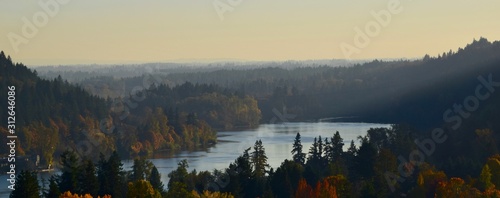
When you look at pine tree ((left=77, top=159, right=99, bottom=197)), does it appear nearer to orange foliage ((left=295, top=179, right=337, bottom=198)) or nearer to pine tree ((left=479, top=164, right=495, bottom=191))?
orange foliage ((left=295, top=179, right=337, bottom=198))

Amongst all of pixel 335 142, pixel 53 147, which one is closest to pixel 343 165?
pixel 335 142

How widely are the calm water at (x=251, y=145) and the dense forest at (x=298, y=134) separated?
8.37 ft

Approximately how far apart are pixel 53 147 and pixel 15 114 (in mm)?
9318

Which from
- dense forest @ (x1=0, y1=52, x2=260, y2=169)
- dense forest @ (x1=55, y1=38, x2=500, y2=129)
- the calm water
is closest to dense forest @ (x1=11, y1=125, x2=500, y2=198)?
the calm water

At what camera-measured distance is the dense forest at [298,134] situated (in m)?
47.0

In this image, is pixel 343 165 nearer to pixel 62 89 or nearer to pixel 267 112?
pixel 62 89

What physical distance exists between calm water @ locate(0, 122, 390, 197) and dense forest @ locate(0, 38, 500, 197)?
255 centimetres

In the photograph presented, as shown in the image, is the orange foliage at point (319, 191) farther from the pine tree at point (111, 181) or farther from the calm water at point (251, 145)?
the calm water at point (251, 145)

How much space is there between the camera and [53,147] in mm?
89062

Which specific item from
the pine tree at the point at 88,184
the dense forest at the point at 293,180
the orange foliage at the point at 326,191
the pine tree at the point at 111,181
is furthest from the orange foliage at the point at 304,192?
the pine tree at the point at 88,184

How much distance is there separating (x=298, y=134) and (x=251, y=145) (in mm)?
30379

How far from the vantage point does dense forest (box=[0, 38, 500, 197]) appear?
47.0m

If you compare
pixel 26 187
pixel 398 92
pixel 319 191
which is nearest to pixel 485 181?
pixel 319 191

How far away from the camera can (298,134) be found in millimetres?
66062
